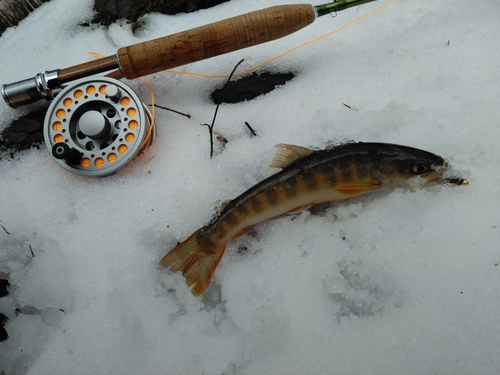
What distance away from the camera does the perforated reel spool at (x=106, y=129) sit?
1968 mm

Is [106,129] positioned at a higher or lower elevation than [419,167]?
higher

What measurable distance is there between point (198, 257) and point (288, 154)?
646 mm

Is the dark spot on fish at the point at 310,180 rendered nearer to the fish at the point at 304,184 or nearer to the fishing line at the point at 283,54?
the fish at the point at 304,184

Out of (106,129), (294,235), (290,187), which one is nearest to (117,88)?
(106,129)

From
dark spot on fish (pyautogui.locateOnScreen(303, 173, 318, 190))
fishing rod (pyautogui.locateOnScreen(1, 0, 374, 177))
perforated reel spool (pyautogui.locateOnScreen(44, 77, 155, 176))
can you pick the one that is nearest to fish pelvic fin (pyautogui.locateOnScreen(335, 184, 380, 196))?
dark spot on fish (pyautogui.locateOnScreen(303, 173, 318, 190))

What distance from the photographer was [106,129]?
1934 mm

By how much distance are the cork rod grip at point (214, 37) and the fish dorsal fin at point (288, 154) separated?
0.58m

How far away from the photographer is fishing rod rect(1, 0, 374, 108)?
6.21 ft

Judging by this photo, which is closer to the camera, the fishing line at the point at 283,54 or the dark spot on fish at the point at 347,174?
the dark spot on fish at the point at 347,174

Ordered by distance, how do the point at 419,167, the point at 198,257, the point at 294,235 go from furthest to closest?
the point at 294,235 < the point at 198,257 < the point at 419,167

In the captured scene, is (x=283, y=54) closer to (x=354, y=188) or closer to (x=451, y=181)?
(x=354, y=188)

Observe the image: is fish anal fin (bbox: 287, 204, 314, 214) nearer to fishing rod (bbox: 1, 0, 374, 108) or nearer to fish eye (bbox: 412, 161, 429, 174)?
fish eye (bbox: 412, 161, 429, 174)

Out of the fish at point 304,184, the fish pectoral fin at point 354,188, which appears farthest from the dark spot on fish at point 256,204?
the fish pectoral fin at point 354,188

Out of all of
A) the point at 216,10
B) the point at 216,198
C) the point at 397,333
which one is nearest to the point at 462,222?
the point at 397,333
